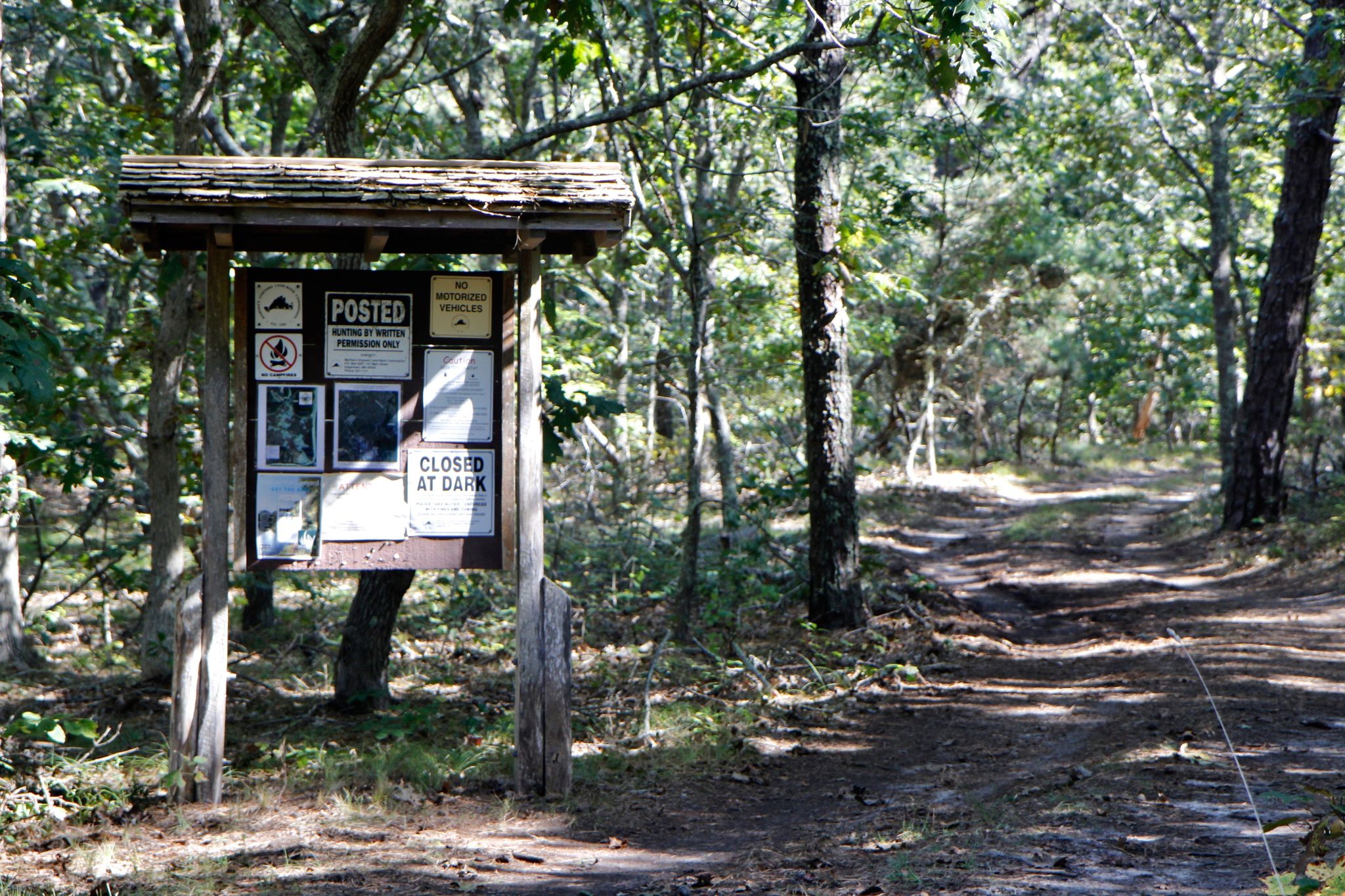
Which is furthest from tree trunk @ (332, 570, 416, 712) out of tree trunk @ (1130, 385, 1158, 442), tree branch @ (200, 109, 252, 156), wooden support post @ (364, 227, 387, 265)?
tree trunk @ (1130, 385, 1158, 442)

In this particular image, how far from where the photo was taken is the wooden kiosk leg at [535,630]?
5785 millimetres

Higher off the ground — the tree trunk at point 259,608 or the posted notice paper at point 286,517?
the posted notice paper at point 286,517

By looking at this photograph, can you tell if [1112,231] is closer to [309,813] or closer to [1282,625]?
[1282,625]

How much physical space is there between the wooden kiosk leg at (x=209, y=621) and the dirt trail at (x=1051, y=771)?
200 centimetres

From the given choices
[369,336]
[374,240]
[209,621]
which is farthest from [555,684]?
[374,240]

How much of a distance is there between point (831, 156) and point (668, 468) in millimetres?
10281

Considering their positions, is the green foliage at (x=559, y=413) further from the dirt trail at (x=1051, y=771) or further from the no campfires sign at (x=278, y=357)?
the dirt trail at (x=1051, y=771)

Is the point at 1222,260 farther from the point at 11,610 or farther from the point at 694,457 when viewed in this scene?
the point at 11,610

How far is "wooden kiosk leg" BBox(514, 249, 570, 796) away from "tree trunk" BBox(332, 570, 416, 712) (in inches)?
81.8

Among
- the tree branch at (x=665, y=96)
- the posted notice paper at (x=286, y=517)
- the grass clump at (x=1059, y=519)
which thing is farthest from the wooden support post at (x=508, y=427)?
the grass clump at (x=1059, y=519)

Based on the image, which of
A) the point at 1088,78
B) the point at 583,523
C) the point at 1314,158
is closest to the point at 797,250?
the point at 583,523

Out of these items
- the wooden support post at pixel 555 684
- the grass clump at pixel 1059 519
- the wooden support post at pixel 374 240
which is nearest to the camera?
the wooden support post at pixel 374 240

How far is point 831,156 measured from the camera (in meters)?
9.84

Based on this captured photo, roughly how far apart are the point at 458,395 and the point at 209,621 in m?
1.69
